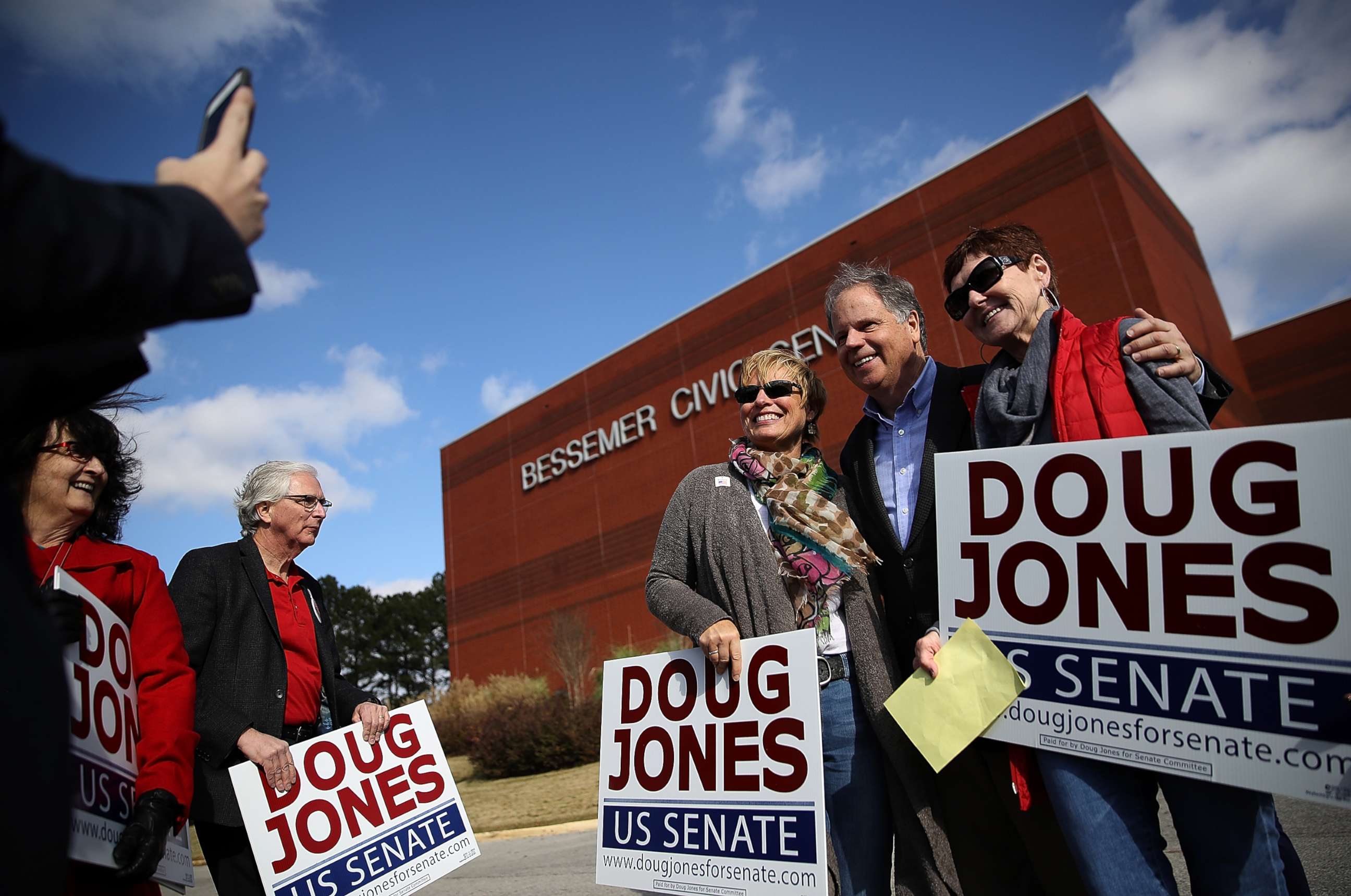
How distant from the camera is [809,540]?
7.64ft

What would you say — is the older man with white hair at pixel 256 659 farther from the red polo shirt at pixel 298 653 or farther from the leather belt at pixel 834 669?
the leather belt at pixel 834 669

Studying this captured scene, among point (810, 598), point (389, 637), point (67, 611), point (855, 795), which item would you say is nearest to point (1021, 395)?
point (810, 598)

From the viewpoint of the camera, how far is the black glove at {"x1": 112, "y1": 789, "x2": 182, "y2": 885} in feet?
6.00

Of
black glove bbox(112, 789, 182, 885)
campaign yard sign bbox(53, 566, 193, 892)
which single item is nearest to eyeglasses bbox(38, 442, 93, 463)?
campaign yard sign bbox(53, 566, 193, 892)

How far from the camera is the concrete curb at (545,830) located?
24.2 feet

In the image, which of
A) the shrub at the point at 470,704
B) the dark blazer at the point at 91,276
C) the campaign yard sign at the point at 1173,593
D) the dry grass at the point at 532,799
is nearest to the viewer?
the dark blazer at the point at 91,276

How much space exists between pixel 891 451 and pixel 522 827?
265 inches

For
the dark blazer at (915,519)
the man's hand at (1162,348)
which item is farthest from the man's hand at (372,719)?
the man's hand at (1162,348)

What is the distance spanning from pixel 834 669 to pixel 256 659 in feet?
6.32

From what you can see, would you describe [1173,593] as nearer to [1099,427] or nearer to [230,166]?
[1099,427]

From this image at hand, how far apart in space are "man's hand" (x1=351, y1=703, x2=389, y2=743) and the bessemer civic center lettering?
1692cm

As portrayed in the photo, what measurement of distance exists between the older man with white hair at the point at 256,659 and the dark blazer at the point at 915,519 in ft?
6.47

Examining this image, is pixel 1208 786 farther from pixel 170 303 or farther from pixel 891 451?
pixel 170 303

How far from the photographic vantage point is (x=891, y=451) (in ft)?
8.15
